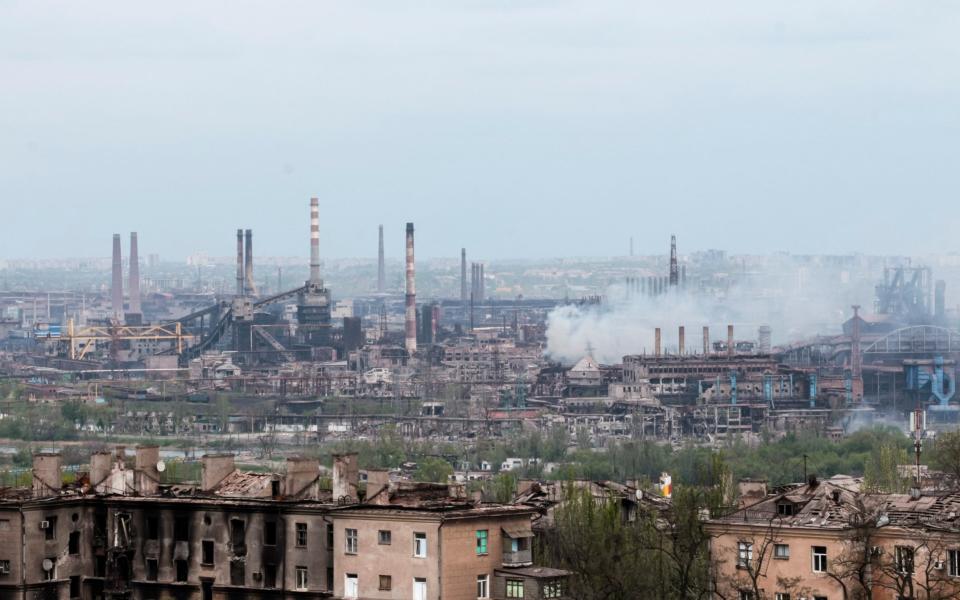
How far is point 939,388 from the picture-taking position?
10512 centimetres

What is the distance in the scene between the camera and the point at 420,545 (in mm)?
24297

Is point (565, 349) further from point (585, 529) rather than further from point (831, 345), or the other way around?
point (585, 529)

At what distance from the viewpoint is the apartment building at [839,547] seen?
908 inches

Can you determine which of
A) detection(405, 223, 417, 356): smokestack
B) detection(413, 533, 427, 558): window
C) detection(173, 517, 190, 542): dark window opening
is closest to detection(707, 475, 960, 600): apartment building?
detection(413, 533, 427, 558): window

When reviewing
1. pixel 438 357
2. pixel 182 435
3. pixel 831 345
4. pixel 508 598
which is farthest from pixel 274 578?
pixel 438 357

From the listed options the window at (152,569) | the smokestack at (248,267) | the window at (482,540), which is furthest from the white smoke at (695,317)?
the window at (482,540)

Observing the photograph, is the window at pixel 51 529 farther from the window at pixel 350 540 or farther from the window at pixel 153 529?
the window at pixel 350 540

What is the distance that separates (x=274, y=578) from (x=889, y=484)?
15499mm

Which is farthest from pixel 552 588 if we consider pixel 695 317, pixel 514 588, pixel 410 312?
pixel 695 317

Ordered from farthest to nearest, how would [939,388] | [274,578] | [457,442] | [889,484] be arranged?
[939,388] < [457,442] < [889,484] < [274,578]

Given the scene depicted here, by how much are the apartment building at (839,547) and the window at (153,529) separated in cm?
581

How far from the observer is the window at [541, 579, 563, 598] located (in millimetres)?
24203

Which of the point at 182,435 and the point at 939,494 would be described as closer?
the point at 939,494

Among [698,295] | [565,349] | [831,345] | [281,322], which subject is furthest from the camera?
[698,295]
